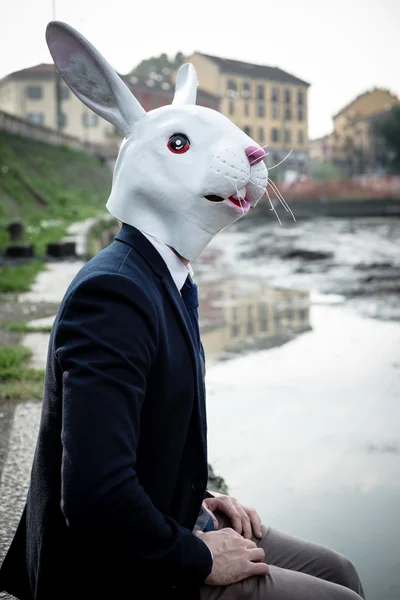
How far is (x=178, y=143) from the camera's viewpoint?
1635 millimetres

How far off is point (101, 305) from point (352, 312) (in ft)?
24.6

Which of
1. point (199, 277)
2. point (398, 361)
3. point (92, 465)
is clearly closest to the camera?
point (92, 465)

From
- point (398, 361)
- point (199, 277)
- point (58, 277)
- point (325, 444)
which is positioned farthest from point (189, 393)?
point (199, 277)

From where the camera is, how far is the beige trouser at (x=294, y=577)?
1556mm

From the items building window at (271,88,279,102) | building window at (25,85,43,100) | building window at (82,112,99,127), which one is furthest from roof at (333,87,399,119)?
building window at (25,85,43,100)

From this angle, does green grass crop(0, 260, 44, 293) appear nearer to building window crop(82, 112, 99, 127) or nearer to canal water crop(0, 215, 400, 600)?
canal water crop(0, 215, 400, 600)

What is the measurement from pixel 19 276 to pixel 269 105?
60.8 metres

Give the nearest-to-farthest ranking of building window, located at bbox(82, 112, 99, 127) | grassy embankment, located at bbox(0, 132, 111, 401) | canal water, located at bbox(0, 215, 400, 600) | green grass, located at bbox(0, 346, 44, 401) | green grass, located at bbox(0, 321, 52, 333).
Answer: canal water, located at bbox(0, 215, 400, 600)
green grass, located at bbox(0, 346, 44, 401)
grassy embankment, located at bbox(0, 132, 111, 401)
green grass, located at bbox(0, 321, 52, 333)
building window, located at bbox(82, 112, 99, 127)

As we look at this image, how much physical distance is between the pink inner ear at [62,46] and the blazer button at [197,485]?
3.24 ft

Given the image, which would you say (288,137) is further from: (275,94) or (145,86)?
(145,86)

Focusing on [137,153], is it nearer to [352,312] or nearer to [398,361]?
[398,361]

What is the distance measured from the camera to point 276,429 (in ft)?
14.3

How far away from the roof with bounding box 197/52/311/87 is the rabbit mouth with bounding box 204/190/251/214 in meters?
54.0

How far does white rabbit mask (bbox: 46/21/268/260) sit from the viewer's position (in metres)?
1.63
